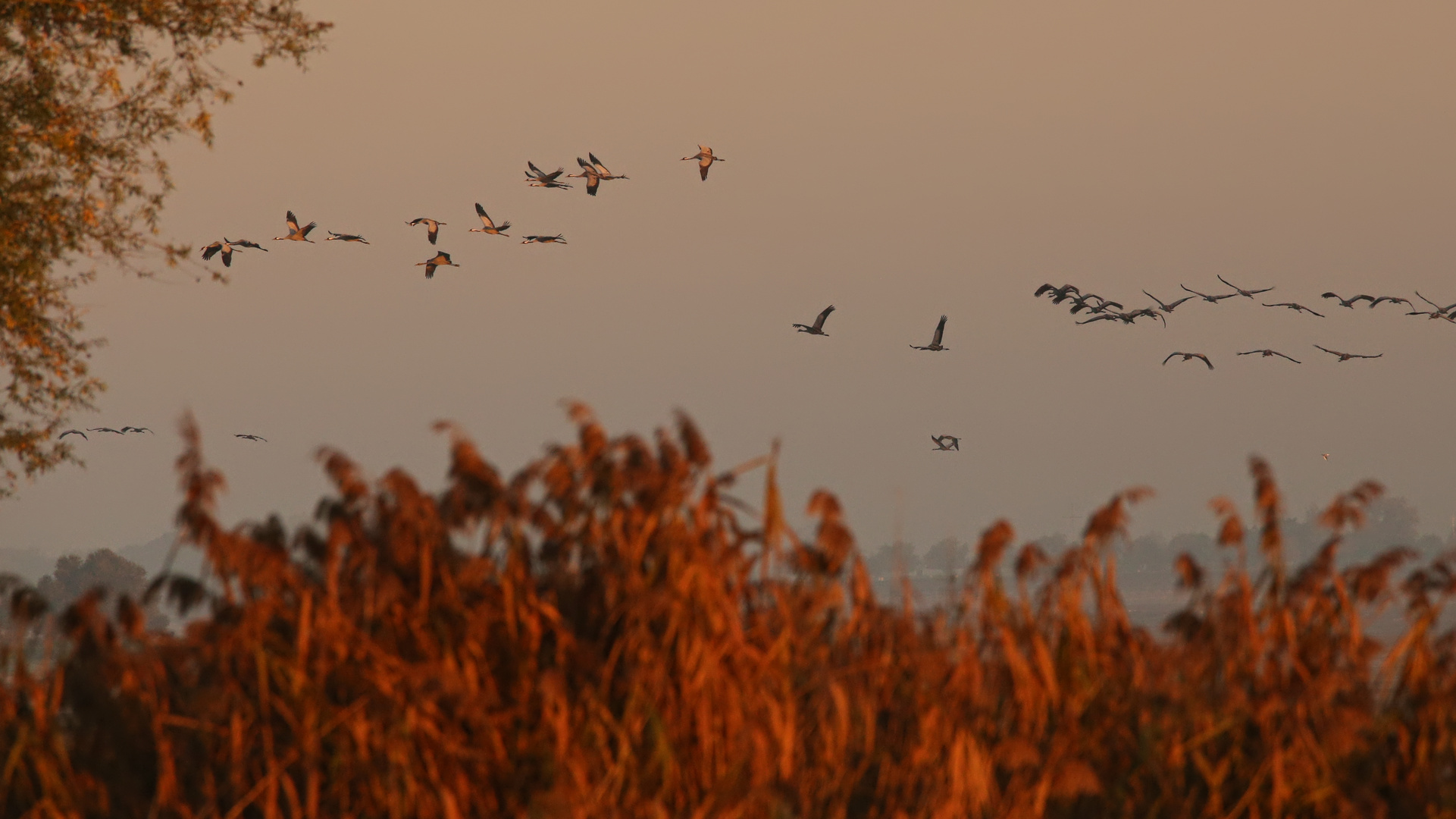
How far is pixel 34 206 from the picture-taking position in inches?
757

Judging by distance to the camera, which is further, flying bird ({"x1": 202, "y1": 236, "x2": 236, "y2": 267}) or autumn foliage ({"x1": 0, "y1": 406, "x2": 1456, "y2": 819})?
flying bird ({"x1": 202, "y1": 236, "x2": 236, "y2": 267})

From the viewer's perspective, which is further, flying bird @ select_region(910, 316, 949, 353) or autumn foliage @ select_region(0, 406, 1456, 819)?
flying bird @ select_region(910, 316, 949, 353)

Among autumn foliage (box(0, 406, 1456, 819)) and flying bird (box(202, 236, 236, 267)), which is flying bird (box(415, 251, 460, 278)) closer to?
flying bird (box(202, 236, 236, 267))

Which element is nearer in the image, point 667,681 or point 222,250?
point 667,681

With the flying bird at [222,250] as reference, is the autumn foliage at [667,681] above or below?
below

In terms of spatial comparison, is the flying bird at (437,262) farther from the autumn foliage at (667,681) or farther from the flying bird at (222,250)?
the autumn foliage at (667,681)

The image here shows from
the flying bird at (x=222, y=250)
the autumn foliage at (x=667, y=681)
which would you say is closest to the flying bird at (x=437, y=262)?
the flying bird at (x=222, y=250)

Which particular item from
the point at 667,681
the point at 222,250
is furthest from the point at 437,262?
the point at 667,681

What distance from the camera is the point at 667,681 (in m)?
5.47

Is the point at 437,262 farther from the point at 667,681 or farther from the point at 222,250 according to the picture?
the point at 667,681

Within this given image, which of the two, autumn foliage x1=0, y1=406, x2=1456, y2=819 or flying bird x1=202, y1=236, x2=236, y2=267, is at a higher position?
flying bird x1=202, y1=236, x2=236, y2=267

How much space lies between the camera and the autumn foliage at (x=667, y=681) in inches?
209

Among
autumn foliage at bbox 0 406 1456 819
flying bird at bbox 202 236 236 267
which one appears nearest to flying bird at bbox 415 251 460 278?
flying bird at bbox 202 236 236 267

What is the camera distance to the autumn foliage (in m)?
5.32
